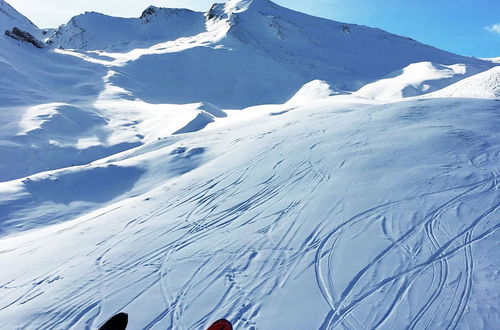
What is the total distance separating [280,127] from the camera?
12367mm

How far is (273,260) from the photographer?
5613 millimetres

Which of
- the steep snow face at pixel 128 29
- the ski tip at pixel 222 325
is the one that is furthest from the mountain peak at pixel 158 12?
the ski tip at pixel 222 325

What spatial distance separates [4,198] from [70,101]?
46.1ft

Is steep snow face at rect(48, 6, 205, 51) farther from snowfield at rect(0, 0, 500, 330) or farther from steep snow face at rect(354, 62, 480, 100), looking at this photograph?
snowfield at rect(0, 0, 500, 330)

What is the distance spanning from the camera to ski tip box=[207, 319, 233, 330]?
4.45 metres

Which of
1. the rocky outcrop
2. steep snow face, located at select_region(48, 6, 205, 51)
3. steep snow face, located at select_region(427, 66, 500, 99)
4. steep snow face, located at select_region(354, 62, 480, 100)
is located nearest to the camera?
steep snow face, located at select_region(427, 66, 500, 99)

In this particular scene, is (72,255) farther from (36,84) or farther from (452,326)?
(36,84)

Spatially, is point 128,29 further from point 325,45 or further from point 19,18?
point 19,18

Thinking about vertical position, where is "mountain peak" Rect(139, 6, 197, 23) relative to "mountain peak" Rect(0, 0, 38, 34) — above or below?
below

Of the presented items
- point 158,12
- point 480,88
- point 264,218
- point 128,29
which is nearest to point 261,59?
point 158,12

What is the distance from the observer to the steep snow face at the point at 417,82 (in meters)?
23.0

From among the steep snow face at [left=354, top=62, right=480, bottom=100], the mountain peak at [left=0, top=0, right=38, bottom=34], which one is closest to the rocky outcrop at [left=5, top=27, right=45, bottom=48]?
the steep snow face at [left=354, top=62, right=480, bottom=100]

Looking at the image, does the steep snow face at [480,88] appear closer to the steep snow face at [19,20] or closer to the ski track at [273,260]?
the ski track at [273,260]

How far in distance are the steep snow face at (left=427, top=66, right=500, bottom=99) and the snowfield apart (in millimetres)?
90
